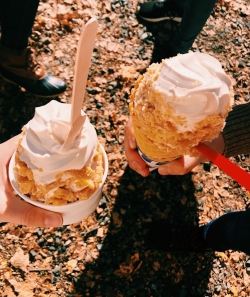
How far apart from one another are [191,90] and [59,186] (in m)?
0.74

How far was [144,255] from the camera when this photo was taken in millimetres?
2537

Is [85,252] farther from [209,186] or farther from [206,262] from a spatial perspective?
[209,186]

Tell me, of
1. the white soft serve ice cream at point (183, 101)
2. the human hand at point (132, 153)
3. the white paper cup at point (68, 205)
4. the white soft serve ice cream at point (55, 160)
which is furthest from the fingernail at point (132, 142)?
the white soft serve ice cream at point (183, 101)

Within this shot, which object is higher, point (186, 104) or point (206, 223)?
point (186, 104)

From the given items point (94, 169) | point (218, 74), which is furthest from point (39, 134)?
point (218, 74)

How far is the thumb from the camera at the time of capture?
166 centimetres

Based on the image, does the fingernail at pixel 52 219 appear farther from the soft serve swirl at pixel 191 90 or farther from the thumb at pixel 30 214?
the soft serve swirl at pixel 191 90

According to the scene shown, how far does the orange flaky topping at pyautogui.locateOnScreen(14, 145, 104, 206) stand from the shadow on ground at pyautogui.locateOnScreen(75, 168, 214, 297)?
3.38 feet

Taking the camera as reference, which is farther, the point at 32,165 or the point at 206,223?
the point at 206,223

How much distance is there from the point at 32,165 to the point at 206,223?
166 cm

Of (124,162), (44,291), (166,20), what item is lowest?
(44,291)

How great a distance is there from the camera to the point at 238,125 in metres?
1.97

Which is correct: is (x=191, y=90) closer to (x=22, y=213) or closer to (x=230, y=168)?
(x=230, y=168)

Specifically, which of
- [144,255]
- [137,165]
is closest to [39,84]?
[137,165]
